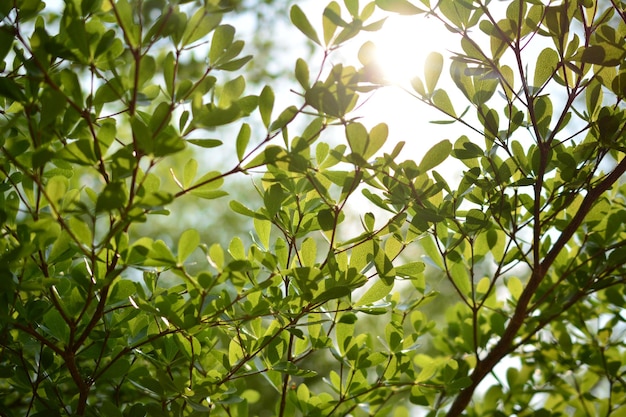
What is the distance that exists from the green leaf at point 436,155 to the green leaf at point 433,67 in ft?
0.28

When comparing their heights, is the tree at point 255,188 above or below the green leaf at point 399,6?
below

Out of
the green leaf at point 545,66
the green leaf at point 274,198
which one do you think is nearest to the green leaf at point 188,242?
the green leaf at point 274,198

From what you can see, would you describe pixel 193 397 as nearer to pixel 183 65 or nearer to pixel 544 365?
pixel 544 365

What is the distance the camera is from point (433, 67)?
63 cm

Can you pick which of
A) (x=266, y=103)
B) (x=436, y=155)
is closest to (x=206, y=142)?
(x=266, y=103)

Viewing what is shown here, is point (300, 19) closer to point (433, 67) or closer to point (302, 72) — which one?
point (302, 72)

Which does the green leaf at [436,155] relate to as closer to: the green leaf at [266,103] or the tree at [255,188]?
the tree at [255,188]

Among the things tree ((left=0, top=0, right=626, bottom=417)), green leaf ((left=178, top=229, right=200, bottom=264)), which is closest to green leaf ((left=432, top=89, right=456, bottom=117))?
tree ((left=0, top=0, right=626, bottom=417))

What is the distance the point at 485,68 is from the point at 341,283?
0.79 feet

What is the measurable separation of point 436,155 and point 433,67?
10 centimetres

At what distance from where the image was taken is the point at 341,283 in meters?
0.58

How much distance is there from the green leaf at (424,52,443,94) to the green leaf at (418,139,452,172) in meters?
0.09

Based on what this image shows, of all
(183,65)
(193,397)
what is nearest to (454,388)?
(193,397)

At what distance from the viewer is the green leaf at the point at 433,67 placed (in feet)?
2.05
